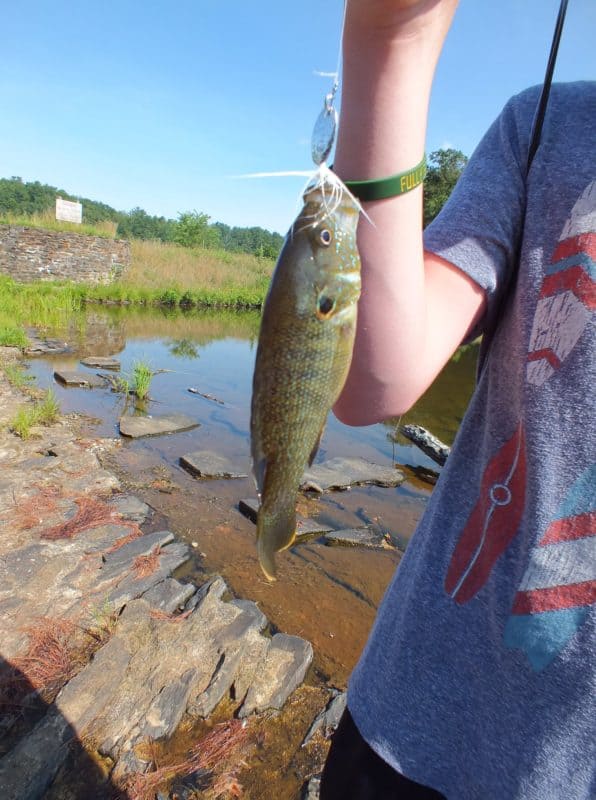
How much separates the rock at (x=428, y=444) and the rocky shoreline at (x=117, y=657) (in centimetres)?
579

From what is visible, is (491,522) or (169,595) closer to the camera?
(491,522)

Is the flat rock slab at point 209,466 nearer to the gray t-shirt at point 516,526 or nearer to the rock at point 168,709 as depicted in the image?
the rock at point 168,709

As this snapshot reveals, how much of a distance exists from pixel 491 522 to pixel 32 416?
25.3 feet

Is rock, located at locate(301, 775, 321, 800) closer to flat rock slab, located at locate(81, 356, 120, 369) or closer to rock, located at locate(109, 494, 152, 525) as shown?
rock, located at locate(109, 494, 152, 525)

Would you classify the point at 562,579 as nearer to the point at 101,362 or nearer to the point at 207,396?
the point at 207,396

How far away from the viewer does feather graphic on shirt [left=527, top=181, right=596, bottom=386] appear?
108 centimetres

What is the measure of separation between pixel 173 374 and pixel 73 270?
15.0 meters

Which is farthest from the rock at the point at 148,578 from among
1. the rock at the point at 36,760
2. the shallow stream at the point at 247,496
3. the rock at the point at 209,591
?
the rock at the point at 36,760

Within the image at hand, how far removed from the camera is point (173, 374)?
1300 cm

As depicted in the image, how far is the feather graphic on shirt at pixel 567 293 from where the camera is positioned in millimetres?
1084

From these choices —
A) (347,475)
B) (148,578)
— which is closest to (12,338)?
(347,475)

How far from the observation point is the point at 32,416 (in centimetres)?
752

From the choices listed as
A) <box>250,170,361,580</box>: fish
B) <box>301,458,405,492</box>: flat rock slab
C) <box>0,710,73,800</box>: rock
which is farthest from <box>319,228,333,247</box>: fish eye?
<box>301,458,405,492</box>: flat rock slab

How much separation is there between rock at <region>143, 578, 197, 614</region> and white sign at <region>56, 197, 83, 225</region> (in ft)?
85.7
